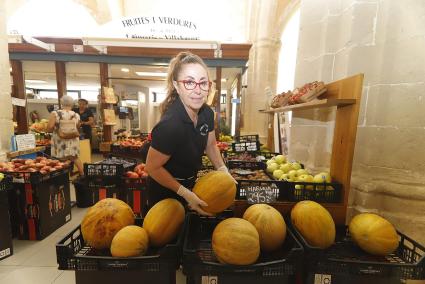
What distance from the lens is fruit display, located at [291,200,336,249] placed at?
1.18 metres

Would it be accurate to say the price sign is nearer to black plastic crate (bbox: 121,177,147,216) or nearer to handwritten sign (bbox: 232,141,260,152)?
black plastic crate (bbox: 121,177,147,216)

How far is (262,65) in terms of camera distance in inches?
287

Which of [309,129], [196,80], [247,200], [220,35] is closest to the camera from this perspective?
[196,80]

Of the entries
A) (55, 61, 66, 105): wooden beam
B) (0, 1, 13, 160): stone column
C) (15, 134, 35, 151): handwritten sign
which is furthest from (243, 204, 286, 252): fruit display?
(55, 61, 66, 105): wooden beam

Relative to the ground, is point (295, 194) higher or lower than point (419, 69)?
lower

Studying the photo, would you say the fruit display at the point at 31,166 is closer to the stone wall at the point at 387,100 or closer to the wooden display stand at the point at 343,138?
the wooden display stand at the point at 343,138

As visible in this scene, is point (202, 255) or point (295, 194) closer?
point (202, 255)

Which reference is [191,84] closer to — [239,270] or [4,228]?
[239,270]

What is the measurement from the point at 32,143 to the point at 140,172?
1.74 m

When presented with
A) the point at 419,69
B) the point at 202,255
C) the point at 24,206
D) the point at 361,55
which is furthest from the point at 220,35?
the point at 202,255

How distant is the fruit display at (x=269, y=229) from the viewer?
1131 mm

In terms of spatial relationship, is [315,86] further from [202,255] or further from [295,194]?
[202,255]

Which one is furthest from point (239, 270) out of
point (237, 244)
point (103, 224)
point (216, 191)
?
point (103, 224)

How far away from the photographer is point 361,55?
6.33 feet
